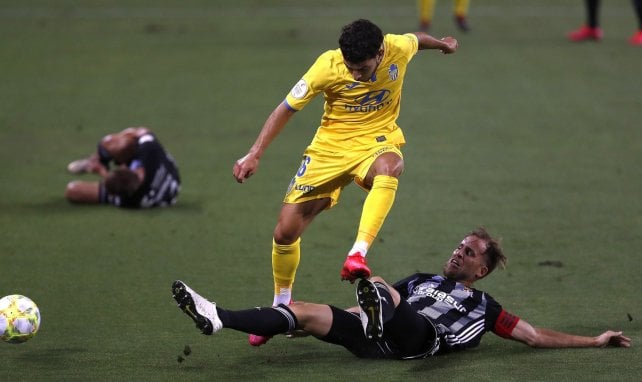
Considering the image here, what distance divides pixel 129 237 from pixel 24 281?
1.45 m

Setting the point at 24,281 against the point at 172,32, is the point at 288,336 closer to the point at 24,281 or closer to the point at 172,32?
the point at 24,281

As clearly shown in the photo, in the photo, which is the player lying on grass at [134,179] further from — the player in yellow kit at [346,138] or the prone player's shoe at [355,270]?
the prone player's shoe at [355,270]

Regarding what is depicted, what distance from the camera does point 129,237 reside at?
9.37 metres

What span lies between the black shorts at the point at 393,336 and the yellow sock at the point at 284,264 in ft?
2.22

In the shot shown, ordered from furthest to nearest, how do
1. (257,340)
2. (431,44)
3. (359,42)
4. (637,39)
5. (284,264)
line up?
(637,39) < (431,44) < (284,264) < (257,340) < (359,42)

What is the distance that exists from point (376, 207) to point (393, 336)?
0.77m

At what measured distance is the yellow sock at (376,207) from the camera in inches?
253

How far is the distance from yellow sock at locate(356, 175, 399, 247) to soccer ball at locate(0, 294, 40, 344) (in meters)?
1.97

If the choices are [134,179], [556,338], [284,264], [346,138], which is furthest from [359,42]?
[134,179]

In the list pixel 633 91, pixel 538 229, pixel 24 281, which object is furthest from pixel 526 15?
pixel 24 281

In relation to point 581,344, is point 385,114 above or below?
above

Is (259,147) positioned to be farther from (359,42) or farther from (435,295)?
(435,295)

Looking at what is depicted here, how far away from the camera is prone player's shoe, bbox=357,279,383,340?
600 cm

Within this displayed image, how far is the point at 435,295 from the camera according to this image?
22.1 feet
